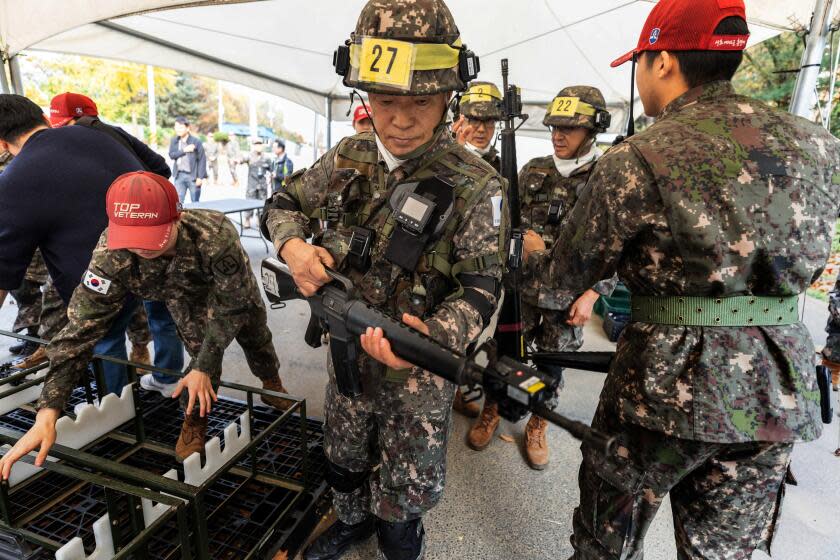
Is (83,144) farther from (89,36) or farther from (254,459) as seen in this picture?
(89,36)

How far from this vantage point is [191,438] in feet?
7.55

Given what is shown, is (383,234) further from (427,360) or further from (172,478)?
(172,478)

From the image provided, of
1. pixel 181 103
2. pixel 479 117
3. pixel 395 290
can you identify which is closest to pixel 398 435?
pixel 395 290

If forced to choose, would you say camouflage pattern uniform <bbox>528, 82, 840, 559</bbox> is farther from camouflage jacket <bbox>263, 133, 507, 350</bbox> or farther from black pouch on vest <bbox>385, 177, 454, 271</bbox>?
black pouch on vest <bbox>385, 177, 454, 271</bbox>

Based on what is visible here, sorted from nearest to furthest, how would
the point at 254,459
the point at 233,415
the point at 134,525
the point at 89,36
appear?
the point at 134,525
the point at 254,459
the point at 233,415
the point at 89,36

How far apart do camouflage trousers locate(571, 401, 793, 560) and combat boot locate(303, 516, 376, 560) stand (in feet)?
3.43

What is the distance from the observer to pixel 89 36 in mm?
4172

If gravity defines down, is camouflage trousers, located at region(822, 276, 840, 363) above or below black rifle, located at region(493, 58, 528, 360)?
below

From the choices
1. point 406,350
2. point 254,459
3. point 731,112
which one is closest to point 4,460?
point 254,459

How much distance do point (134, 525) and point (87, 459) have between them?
315 mm

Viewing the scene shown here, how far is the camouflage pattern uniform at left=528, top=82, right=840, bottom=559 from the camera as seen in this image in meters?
1.08

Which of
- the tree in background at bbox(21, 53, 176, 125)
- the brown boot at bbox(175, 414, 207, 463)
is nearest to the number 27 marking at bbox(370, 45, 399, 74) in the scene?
the brown boot at bbox(175, 414, 207, 463)

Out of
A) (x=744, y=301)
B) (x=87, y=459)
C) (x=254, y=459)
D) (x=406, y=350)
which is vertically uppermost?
(x=744, y=301)

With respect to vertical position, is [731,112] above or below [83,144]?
above
